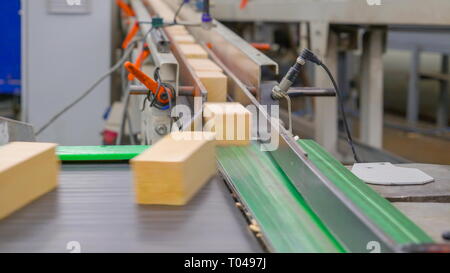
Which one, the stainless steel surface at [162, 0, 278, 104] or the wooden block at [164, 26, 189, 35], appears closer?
the stainless steel surface at [162, 0, 278, 104]

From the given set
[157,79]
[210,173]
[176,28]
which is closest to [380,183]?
[210,173]

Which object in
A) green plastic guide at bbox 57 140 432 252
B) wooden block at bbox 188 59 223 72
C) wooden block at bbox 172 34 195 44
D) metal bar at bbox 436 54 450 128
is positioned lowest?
metal bar at bbox 436 54 450 128

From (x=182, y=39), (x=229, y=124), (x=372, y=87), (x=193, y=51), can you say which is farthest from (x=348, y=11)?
(x=229, y=124)

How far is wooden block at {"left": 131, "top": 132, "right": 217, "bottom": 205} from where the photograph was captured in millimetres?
1065

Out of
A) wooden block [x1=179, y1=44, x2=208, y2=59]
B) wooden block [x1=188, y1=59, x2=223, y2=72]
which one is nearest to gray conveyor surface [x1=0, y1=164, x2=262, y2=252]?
wooden block [x1=188, y1=59, x2=223, y2=72]

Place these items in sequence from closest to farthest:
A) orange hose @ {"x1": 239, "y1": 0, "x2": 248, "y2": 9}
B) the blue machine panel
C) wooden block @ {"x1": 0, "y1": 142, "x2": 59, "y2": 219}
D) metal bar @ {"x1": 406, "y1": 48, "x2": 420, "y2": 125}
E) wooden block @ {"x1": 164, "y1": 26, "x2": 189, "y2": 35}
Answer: wooden block @ {"x1": 0, "y1": 142, "x2": 59, "y2": 219} < wooden block @ {"x1": 164, "y1": 26, "x2": 189, "y2": 35} < the blue machine panel < orange hose @ {"x1": 239, "y1": 0, "x2": 248, "y2": 9} < metal bar @ {"x1": 406, "y1": 48, "x2": 420, "y2": 125}

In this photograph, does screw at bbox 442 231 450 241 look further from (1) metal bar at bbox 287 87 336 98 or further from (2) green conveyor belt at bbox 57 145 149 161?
(1) metal bar at bbox 287 87 336 98

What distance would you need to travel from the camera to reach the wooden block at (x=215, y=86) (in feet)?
6.18

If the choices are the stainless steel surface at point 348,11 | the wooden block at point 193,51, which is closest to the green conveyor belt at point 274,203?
the wooden block at point 193,51

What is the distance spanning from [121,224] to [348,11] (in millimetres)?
2626

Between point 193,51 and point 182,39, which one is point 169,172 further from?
point 182,39

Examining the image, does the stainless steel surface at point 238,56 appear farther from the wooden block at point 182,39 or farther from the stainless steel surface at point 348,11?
the stainless steel surface at point 348,11

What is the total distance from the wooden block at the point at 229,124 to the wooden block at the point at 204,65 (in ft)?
1.77

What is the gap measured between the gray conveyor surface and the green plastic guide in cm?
4
